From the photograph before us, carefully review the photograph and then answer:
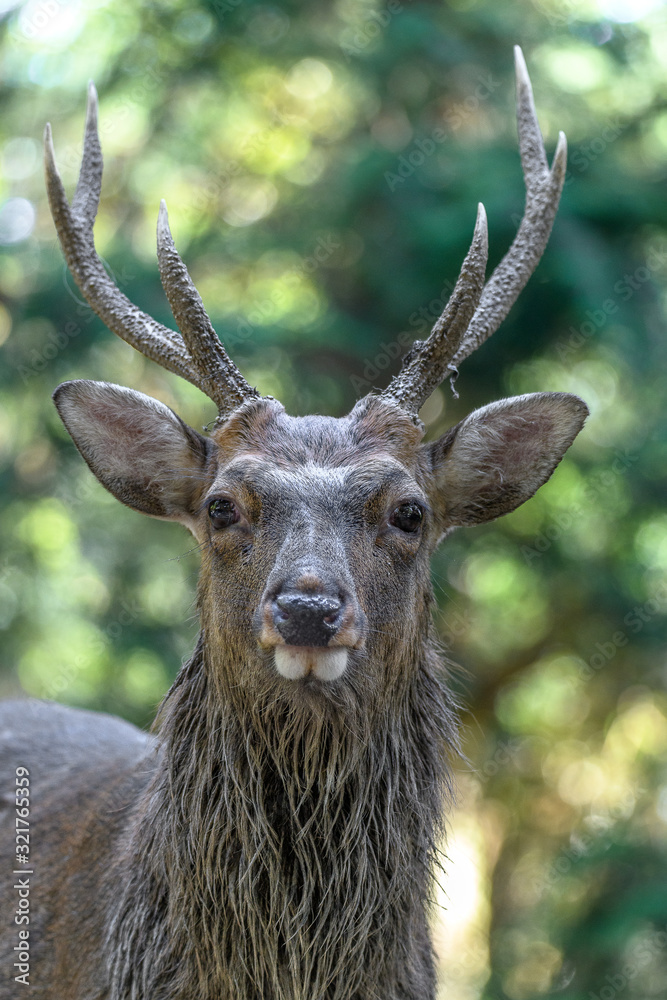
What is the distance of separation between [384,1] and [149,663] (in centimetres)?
642

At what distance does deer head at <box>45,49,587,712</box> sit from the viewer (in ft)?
9.29

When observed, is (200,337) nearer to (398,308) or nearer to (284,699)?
(284,699)

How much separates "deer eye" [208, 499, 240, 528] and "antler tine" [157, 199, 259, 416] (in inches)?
18.5

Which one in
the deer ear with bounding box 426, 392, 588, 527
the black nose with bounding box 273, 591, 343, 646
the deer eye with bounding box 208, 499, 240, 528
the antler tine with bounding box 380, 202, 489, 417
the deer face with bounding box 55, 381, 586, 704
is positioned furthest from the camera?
the deer ear with bounding box 426, 392, 588, 527

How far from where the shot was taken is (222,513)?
3.15 m

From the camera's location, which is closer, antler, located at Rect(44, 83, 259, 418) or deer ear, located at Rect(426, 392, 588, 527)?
antler, located at Rect(44, 83, 259, 418)

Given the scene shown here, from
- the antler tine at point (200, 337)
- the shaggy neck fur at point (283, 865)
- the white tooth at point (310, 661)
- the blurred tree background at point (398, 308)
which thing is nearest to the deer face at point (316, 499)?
the white tooth at point (310, 661)

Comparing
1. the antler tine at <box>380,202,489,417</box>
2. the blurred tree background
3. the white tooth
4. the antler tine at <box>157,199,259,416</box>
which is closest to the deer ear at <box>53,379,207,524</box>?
the antler tine at <box>157,199,259,416</box>

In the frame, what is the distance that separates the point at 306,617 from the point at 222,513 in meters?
0.67

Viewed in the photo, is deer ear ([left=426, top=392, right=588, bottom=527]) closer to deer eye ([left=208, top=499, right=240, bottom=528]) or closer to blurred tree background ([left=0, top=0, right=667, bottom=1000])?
deer eye ([left=208, top=499, right=240, bottom=528])

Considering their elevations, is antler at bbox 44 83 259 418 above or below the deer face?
above

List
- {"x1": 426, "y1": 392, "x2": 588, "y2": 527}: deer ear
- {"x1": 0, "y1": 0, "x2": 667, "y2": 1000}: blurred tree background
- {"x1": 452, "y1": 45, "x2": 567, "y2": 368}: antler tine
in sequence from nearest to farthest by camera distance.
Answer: {"x1": 426, "y1": 392, "x2": 588, "y2": 527}: deer ear < {"x1": 452, "y1": 45, "x2": 567, "y2": 368}: antler tine < {"x1": 0, "y1": 0, "x2": 667, "y2": 1000}: blurred tree background

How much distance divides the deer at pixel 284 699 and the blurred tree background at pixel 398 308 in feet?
13.5

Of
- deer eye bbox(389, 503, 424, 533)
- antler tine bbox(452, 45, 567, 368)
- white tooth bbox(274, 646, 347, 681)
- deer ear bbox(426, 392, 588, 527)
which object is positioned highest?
antler tine bbox(452, 45, 567, 368)
